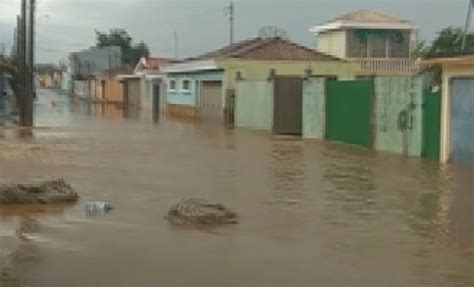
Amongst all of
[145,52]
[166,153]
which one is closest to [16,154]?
[166,153]

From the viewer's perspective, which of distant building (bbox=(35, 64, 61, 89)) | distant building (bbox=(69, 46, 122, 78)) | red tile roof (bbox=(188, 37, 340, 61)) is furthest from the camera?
distant building (bbox=(35, 64, 61, 89))

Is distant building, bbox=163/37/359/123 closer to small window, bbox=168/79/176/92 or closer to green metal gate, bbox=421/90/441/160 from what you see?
small window, bbox=168/79/176/92

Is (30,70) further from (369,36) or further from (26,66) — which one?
(369,36)

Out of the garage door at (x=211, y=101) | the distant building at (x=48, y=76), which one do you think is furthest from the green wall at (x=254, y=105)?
the distant building at (x=48, y=76)

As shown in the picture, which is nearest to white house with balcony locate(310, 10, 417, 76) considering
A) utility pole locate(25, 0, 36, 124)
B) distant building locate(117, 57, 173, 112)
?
distant building locate(117, 57, 173, 112)

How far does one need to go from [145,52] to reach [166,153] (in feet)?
346

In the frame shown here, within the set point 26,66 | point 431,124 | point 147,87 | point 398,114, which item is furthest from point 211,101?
point 431,124

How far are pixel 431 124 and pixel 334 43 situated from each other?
3568 cm

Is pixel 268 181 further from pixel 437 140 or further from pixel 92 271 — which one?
pixel 92 271

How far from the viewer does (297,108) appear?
115 feet

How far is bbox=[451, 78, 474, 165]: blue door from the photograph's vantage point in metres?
21.4

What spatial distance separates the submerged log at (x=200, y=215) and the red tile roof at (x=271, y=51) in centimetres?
3357

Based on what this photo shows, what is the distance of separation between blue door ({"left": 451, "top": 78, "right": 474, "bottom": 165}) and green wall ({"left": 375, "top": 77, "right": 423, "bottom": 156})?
1.62 metres

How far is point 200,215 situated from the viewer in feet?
40.5
